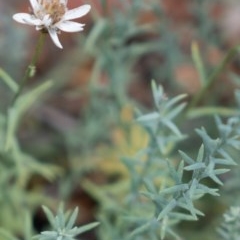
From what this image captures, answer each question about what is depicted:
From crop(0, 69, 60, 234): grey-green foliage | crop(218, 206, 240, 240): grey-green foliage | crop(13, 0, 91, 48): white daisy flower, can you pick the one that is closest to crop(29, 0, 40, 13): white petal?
crop(13, 0, 91, 48): white daisy flower

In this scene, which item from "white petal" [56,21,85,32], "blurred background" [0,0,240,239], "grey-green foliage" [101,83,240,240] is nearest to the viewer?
"grey-green foliage" [101,83,240,240]

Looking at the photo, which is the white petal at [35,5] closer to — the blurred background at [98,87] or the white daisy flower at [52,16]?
the white daisy flower at [52,16]

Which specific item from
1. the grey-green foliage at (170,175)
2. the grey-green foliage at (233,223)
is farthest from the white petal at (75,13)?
the grey-green foliage at (233,223)

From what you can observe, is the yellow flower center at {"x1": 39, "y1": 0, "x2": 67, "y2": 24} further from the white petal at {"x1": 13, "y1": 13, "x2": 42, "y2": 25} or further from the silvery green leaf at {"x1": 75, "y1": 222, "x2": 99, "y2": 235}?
the silvery green leaf at {"x1": 75, "y1": 222, "x2": 99, "y2": 235}

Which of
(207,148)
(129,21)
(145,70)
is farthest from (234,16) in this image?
(207,148)

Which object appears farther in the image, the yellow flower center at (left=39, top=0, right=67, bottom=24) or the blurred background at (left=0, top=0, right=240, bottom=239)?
the blurred background at (left=0, top=0, right=240, bottom=239)

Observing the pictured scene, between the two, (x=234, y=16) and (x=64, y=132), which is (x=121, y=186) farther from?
(x=234, y=16)

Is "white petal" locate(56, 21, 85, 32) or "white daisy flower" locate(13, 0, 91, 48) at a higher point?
"white daisy flower" locate(13, 0, 91, 48)
